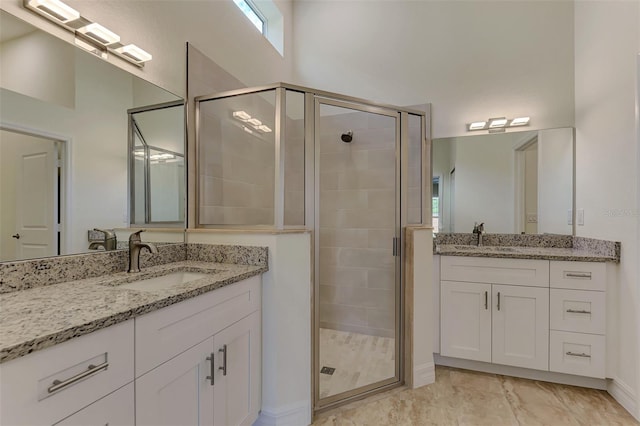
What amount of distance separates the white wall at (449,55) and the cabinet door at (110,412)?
9.03 feet

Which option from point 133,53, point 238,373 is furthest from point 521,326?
point 133,53

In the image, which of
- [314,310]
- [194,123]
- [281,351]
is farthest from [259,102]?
[281,351]

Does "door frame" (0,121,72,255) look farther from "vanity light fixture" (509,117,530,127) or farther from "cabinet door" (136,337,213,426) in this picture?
"vanity light fixture" (509,117,530,127)

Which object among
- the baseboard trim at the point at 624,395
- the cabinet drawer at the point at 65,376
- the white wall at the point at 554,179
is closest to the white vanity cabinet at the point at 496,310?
the baseboard trim at the point at 624,395

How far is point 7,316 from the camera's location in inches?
31.0

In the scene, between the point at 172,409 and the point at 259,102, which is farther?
the point at 259,102

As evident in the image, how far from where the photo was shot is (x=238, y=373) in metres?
1.35

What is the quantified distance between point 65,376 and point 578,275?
8.62 ft

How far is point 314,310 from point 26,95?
62.9 inches

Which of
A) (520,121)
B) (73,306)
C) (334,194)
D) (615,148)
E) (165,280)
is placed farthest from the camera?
(520,121)

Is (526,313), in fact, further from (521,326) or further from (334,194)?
(334,194)

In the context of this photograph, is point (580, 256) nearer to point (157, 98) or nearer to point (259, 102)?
point (259, 102)

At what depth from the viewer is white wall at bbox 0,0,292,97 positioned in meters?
1.38

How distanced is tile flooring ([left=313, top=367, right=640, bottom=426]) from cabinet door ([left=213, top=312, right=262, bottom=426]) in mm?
467
